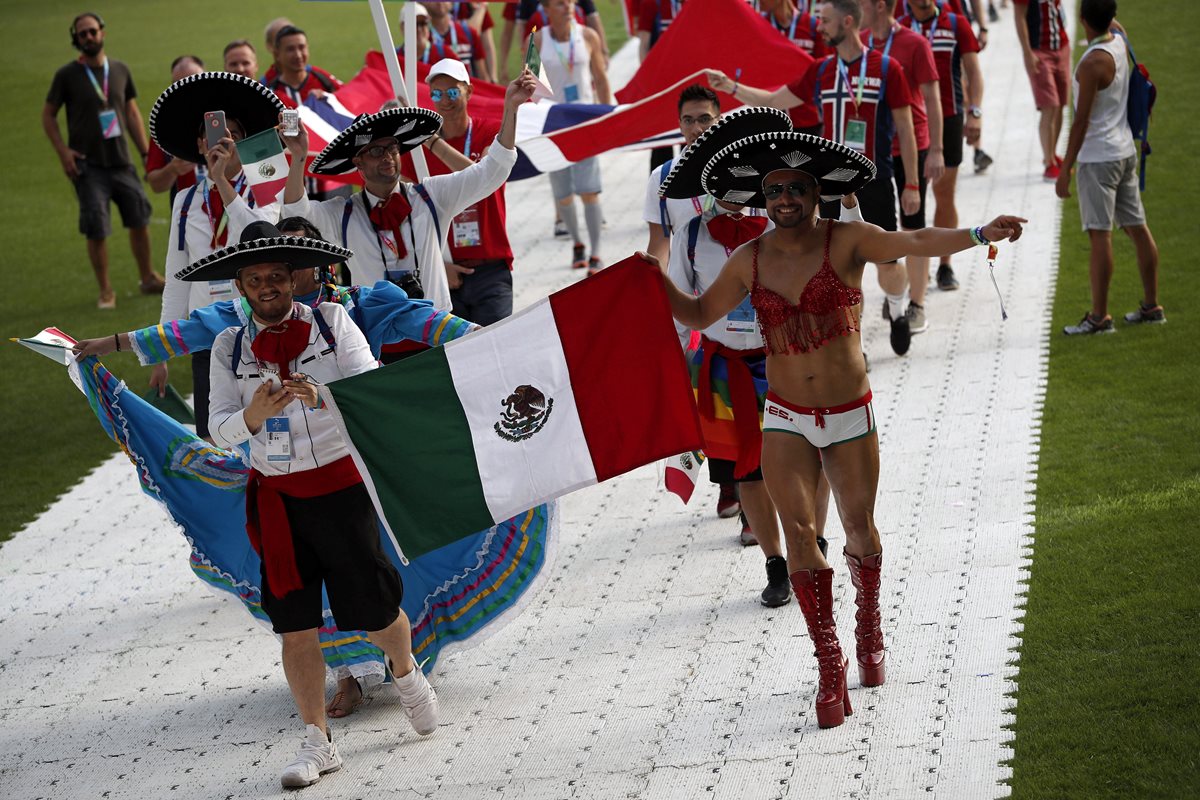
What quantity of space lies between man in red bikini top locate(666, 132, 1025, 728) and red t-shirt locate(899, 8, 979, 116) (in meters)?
5.77

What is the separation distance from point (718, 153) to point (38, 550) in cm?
494

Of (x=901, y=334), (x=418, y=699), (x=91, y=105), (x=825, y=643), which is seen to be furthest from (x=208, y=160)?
(x=91, y=105)

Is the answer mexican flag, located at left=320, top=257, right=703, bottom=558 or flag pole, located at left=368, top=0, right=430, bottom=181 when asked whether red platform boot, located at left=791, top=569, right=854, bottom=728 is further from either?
flag pole, located at left=368, top=0, right=430, bottom=181

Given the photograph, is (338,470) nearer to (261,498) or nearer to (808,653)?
(261,498)

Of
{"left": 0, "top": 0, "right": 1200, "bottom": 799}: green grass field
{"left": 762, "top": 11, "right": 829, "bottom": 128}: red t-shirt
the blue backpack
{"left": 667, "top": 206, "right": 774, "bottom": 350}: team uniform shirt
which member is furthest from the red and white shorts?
{"left": 762, "top": 11, "right": 829, "bottom": 128}: red t-shirt

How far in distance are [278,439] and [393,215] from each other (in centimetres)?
174

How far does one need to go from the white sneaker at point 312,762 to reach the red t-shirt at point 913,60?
5.70m

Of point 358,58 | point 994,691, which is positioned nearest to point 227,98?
point 994,691

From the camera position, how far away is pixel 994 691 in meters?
5.56

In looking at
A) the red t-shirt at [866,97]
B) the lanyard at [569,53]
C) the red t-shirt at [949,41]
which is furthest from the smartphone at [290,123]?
Answer: the lanyard at [569,53]

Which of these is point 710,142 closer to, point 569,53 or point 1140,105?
point 1140,105

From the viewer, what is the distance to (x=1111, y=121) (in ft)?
30.9

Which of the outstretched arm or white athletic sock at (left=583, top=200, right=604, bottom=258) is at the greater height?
the outstretched arm

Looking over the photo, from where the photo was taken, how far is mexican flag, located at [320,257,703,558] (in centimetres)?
556
